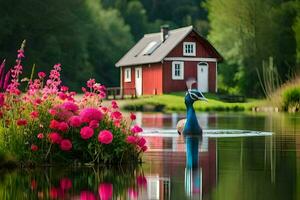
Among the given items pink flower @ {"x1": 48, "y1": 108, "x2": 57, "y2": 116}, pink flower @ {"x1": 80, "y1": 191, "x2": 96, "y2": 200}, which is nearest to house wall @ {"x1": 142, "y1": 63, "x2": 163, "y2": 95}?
pink flower @ {"x1": 48, "y1": 108, "x2": 57, "y2": 116}

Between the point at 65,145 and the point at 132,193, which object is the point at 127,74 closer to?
the point at 65,145

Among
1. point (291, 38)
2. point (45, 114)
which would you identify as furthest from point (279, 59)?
point (45, 114)

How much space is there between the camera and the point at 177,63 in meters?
72.8

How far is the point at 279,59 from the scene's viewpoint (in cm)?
7600

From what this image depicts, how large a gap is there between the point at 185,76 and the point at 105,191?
60.4 m

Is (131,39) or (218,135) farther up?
(131,39)

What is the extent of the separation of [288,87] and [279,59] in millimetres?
26480

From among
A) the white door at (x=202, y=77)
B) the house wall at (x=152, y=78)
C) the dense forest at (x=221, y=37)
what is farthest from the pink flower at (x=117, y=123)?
the white door at (x=202, y=77)

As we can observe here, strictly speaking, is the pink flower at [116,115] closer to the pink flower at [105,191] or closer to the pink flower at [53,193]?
the pink flower at [105,191]

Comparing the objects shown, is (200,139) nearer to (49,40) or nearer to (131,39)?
(49,40)

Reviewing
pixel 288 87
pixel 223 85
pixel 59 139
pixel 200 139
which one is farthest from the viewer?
pixel 223 85

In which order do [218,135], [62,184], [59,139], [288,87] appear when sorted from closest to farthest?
[62,184] < [59,139] < [218,135] < [288,87]

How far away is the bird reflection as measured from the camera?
12.3 metres

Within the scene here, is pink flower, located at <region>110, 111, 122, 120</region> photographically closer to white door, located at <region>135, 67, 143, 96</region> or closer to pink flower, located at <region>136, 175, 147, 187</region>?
pink flower, located at <region>136, 175, 147, 187</region>
